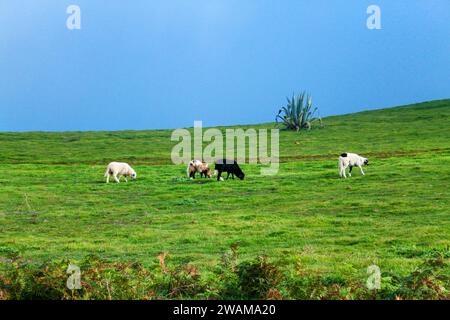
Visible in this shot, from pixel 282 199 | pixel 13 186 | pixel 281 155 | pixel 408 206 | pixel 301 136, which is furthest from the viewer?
pixel 301 136

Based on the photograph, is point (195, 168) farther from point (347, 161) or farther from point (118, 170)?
point (347, 161)

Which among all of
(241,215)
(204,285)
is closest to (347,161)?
(241,215)

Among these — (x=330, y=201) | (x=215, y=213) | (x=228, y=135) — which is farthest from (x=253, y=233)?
(x=228, y=135)

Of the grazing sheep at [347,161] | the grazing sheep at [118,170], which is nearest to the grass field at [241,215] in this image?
the grazing sheep at [118,170]

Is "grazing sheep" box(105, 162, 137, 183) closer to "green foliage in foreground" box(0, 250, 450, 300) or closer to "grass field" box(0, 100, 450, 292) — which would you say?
"grass field" box(0, 100, 450, 292)

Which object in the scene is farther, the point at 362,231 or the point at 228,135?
the point at 228,135

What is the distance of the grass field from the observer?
15570 millimetres

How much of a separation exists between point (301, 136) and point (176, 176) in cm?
3637

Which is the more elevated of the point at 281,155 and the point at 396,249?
the point at 281,155

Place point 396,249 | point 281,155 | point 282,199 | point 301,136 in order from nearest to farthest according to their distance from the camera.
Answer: point 396,249, point 282,199, point 281,155, point 301,136

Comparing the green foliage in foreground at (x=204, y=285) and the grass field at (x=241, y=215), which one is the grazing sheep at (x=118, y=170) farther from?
the green foliage in foreground at (x=204, y=285)

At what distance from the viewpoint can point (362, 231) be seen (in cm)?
1828

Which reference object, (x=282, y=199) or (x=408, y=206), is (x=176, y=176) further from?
(x=408, y=206)
